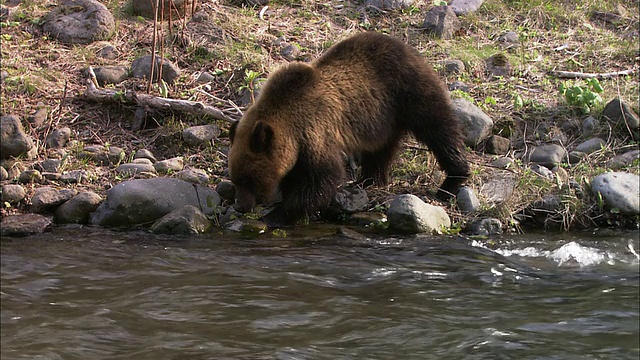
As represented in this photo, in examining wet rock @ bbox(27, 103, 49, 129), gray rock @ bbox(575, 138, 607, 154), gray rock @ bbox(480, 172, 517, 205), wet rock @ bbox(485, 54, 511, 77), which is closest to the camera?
gray rock @ bbox(480, 172, 517, 205)

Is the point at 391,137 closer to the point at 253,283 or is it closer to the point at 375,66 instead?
the point at 375,66

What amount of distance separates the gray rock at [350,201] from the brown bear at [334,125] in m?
0.36

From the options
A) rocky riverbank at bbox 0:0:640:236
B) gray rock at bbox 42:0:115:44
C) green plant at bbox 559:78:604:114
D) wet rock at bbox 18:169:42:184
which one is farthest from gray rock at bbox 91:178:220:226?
green plant at bbox 559:78:604:114

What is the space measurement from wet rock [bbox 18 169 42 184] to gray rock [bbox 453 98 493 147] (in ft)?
15.1

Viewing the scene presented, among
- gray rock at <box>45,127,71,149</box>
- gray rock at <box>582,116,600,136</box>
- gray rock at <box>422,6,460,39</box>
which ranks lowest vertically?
gray rock at <box>45,127,71,149</box>

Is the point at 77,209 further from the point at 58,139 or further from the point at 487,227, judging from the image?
the point at 487,227

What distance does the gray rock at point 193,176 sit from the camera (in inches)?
317

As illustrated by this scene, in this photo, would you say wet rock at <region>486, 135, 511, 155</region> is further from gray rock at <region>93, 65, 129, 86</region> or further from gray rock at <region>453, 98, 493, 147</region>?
gray rock at <region>93, 65, 129, 86</region>

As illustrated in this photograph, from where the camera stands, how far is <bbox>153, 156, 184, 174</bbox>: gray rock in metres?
8.26

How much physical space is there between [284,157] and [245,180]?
0.44 metres

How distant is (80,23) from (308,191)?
5.33m

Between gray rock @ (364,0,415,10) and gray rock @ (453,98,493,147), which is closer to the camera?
gray rock @ (453,98,493,147)

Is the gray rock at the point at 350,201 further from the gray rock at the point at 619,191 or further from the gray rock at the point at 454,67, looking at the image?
the gray rock at the point at 454,67

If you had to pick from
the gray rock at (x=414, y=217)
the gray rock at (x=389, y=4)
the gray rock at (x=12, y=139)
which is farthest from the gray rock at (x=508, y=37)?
the gray rock at (x=12, y=139)
